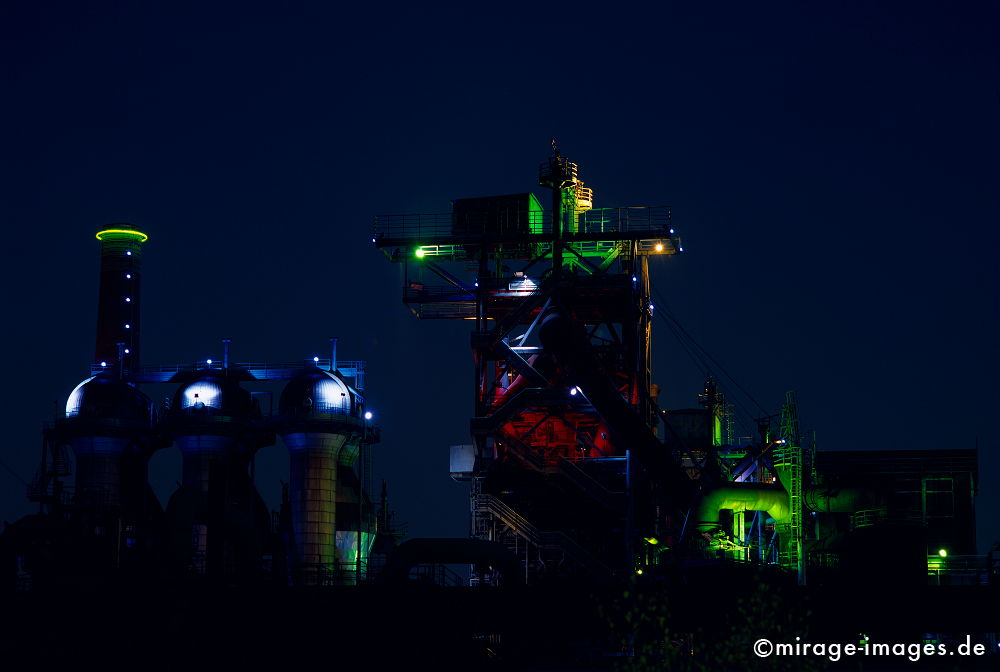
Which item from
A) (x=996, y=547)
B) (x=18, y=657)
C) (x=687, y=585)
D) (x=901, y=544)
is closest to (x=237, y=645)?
(x=18, y=657)

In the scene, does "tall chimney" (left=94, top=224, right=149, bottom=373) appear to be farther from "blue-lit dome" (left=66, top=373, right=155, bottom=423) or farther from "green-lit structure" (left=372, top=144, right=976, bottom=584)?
"green-lit structure" (left=372, top=144, right=976, bottom=584)

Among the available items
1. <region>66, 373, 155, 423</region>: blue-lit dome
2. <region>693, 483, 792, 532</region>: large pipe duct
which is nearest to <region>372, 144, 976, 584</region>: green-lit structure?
<region>693, 483, 792, 532</region>: large pipe duct

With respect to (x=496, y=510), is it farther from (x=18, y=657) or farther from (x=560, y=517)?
(x=18, y=657)

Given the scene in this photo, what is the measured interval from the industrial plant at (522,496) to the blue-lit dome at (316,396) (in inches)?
5.2

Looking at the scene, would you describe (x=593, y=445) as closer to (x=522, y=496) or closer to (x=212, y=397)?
(x=522, y=496)

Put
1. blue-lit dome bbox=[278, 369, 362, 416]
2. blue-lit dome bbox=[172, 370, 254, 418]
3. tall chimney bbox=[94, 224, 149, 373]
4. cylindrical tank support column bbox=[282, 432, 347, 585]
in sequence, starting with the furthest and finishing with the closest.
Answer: tall chimney bbox=[94, 224, 149, 373] < blue-lit dome bbox=[172, 370, 254, 418] < blue-lit dome bbox=[278, 369, 362, 416] < cylindrical tank support column bbox=[282, 432, 347, 585]

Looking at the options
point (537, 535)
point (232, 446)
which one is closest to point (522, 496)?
point (537, 535)

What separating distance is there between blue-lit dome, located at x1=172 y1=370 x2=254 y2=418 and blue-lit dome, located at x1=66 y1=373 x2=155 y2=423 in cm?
271

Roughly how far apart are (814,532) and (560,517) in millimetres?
12697

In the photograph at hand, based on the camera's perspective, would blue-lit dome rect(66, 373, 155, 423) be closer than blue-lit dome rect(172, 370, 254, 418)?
No

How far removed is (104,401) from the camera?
84.4m

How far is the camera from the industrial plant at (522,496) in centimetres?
5788

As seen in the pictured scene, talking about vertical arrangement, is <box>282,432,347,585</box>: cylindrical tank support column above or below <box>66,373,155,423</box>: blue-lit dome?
below

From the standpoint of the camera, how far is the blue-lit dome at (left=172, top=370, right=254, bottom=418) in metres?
83.6
